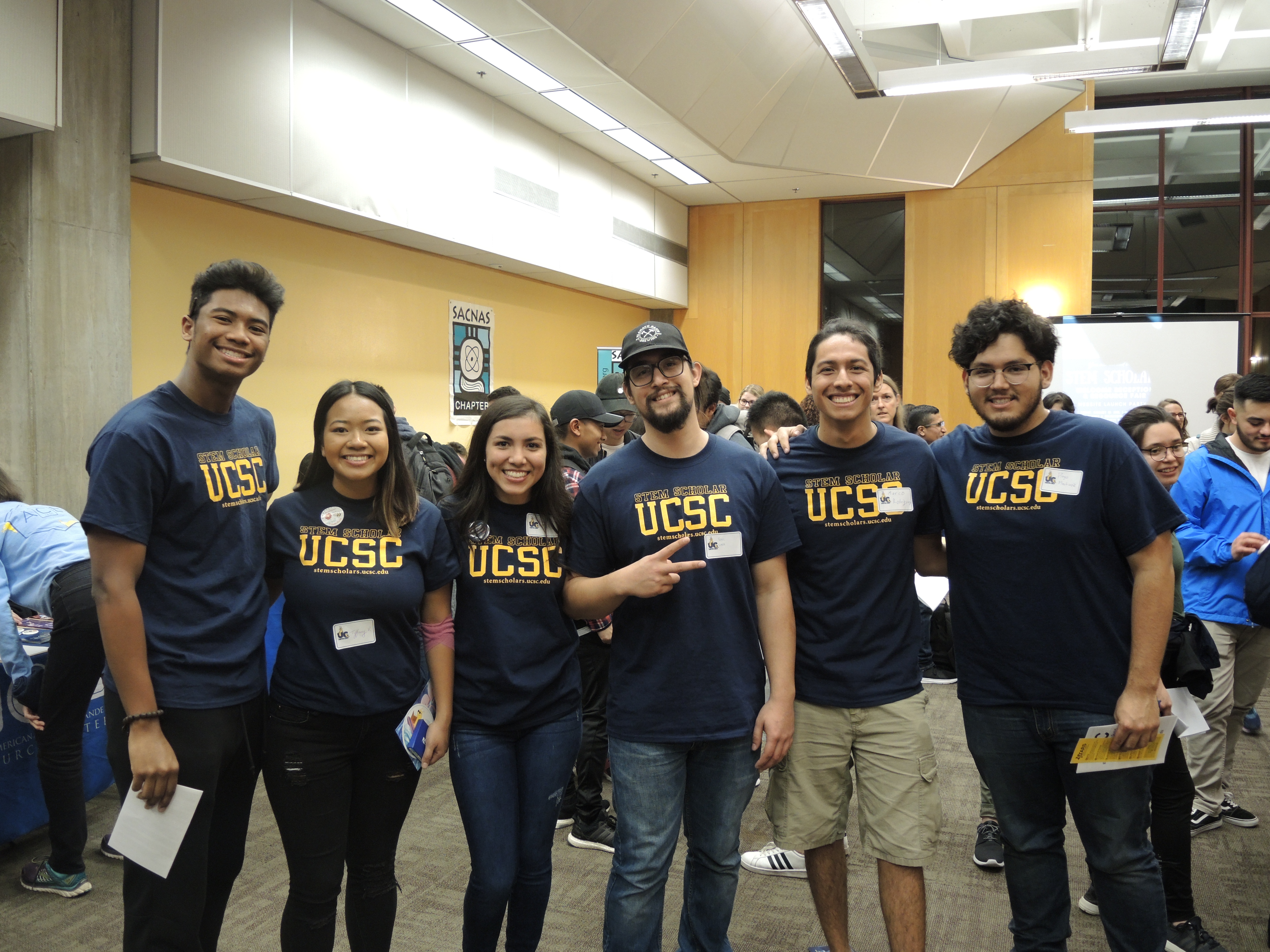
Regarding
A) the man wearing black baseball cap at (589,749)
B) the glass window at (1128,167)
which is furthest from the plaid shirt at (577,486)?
the glass window at (1128,167)

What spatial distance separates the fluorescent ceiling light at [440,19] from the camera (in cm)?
516

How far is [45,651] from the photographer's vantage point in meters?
3.10

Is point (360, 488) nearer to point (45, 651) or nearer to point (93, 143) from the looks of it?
point (45, 651)

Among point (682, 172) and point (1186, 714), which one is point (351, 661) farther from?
point (682, 172)

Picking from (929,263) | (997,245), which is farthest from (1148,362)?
(929,263)

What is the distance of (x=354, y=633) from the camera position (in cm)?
192

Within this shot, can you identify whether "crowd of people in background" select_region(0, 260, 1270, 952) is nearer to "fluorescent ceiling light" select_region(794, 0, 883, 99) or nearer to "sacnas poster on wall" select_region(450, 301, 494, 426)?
"fluorescent ceiling light" select_region(794, 0, 883, 99)

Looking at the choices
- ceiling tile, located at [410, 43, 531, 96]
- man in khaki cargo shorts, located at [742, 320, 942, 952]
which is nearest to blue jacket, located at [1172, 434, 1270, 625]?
man in khaki cargo shorts, located at [742, 320, 942, 952]

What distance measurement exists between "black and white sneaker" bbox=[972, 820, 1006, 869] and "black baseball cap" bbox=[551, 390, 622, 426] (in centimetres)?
206

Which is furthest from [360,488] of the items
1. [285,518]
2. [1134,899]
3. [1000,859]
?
[1000,859]

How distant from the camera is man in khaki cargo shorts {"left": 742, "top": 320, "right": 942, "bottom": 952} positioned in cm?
207

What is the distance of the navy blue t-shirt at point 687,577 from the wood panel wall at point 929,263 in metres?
8.33

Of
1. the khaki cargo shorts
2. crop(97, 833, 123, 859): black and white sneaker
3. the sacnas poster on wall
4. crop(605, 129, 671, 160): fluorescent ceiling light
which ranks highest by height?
crop(605, 129, 671, 160): fluorescent ceiling light

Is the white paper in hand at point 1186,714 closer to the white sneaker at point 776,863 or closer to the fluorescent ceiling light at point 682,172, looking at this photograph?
the white sneaker at point 776,863
